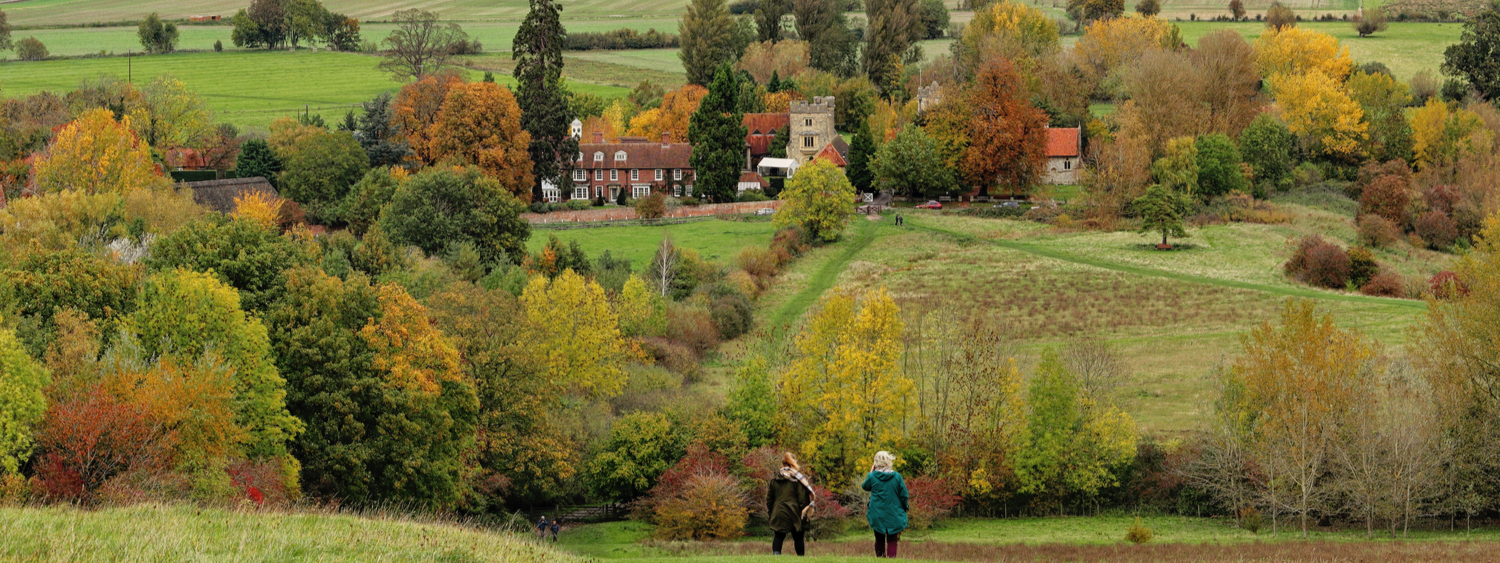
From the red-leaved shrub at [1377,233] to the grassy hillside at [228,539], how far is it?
6643 centimetres

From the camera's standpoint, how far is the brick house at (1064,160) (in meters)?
97.1

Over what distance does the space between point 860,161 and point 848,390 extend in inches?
2068

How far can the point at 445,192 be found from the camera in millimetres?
66062

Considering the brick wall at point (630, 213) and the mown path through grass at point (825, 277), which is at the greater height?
the brick wall at point (630, 213)

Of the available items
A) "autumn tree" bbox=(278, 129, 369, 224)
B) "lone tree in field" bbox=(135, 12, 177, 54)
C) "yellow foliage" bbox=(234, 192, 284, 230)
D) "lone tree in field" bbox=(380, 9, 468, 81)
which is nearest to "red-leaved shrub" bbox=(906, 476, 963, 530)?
"yellow foliage" bbox=(234, 192, 284, 230)

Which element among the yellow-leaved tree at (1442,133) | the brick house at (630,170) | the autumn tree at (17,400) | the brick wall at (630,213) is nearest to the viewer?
the autumn tree at (17,400)

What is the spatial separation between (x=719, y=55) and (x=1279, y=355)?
86.0 m

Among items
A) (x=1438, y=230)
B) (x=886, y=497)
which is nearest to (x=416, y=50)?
(x=1438, y=230)

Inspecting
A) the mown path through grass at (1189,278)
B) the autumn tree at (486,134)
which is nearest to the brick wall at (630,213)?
the autumn tree at (486,134)

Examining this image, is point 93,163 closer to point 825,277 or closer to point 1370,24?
point 825,277

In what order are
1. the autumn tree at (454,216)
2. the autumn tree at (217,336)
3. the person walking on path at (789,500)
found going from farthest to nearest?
1. the autumn tree at (454,216)
2. the autumn tree at (217,336)
3. the person walking on path at (789,500)

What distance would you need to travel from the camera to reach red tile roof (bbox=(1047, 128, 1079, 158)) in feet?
318

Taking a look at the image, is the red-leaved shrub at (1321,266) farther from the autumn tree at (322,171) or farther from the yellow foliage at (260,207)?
the autumn tree at (322,171)

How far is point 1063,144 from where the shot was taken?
3834 inches
